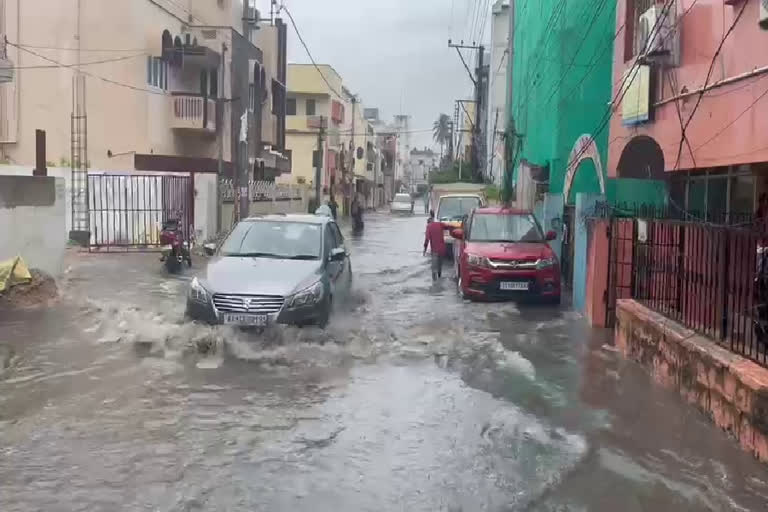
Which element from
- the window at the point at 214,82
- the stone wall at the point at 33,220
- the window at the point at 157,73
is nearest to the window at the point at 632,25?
the stone wall at the point at 33,220

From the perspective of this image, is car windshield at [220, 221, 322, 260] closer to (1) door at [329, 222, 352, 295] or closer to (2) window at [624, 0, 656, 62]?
(1) door at [329, 222, 352, 295]

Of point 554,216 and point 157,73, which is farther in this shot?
point 157,73

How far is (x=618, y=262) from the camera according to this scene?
11828 mm

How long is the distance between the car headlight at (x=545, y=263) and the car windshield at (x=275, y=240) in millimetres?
4248

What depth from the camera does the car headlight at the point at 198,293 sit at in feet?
33.5

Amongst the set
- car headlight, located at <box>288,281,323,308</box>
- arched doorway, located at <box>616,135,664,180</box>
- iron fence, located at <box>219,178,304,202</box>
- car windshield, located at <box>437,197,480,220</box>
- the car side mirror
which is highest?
arched doorway, located at <box>616,135,664,180</box>

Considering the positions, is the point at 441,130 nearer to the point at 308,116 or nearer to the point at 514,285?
the point at 308,116

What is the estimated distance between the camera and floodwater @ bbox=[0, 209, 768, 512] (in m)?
5.51

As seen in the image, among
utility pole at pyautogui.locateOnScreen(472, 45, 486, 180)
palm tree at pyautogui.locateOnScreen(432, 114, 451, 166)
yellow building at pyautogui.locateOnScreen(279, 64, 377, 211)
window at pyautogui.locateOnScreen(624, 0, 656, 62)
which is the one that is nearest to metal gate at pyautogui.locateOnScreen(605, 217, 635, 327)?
window at pyautogui.locateOnScreen(624, 0, 656, 62)

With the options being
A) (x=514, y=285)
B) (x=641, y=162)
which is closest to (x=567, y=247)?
(x=514, y=285)

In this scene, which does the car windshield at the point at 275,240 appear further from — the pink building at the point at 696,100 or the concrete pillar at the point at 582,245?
the pink building at the point at 696,100

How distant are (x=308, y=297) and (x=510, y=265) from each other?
5.22 m

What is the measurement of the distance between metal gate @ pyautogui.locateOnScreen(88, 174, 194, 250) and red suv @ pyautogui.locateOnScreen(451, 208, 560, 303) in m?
8.84

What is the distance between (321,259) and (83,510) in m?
6.41
